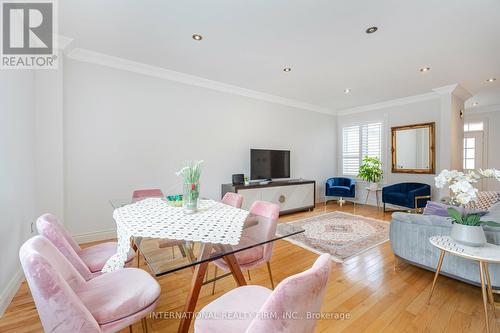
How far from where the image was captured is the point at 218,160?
171 inches

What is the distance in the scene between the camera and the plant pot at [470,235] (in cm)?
169

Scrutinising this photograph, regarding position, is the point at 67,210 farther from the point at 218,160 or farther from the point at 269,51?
the point at 269,51

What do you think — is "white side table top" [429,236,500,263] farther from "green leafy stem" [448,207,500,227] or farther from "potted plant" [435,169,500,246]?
"green leafy stem" [448,207,500,227]

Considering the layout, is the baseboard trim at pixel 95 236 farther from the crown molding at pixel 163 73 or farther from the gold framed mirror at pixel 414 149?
the gold framed mirror at pixel 414 149

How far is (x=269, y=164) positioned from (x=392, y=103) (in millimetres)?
3494

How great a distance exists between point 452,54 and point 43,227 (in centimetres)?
494

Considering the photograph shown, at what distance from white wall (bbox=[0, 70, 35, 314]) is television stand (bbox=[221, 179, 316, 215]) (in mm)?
2744

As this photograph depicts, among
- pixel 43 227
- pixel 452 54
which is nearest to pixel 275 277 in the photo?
pixel 43 227

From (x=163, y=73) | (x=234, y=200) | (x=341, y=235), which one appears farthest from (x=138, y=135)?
(x=341, y=235)

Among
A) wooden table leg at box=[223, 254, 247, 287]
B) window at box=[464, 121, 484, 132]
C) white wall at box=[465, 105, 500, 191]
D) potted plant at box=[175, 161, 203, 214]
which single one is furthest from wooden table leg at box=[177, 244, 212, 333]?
window at box=[464, 121, 484, 132]

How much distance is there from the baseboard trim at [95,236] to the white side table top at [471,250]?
3.97 m

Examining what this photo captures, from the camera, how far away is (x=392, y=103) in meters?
5.47

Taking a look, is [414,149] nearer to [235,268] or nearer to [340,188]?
[340,188]

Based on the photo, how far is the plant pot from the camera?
169 cm
